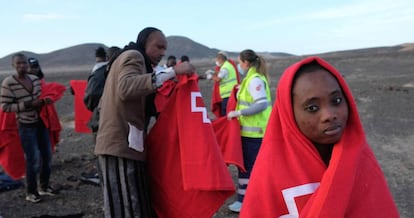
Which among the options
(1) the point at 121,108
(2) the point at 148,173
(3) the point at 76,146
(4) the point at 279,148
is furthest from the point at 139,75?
(3) the point at 76,146

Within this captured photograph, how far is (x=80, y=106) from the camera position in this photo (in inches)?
272

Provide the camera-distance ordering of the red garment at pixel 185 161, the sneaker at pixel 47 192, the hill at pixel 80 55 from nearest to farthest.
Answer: the red garment at pixel 185 161, the sneaker at pixel 47 192, the hill at pixel 80 55

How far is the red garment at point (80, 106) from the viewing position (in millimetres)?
6832

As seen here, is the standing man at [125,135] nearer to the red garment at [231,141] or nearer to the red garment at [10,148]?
the red garment at [231,141]

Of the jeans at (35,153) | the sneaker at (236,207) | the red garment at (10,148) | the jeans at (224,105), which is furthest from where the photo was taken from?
the jeans at (224,105)

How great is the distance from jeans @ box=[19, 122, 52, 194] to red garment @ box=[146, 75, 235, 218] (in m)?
3.16

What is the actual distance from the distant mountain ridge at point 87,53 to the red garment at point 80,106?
64402 mm

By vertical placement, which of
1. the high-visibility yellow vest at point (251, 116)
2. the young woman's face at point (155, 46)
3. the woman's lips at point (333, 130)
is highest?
the young woman's face at point (155, 46)

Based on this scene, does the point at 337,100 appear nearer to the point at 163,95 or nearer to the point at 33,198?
the point at 163,95

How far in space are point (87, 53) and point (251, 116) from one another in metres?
92.4

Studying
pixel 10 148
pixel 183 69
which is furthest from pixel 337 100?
pixel 10 148

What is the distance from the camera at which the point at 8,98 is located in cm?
627

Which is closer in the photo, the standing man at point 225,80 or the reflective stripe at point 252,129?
the reflective stripe at point 252,129

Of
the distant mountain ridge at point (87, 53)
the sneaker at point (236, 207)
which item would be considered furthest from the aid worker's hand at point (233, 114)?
the distant mountain ridge at point (87, 53)
